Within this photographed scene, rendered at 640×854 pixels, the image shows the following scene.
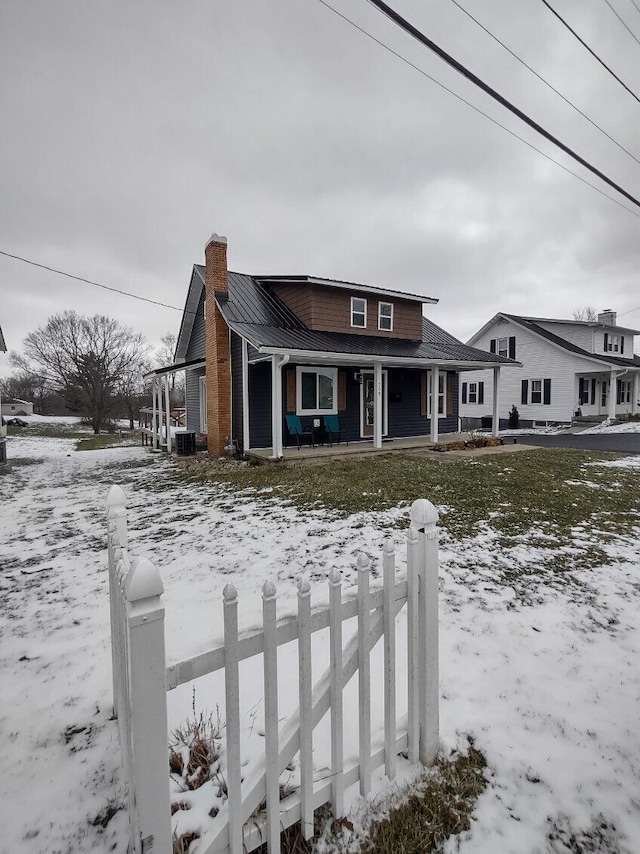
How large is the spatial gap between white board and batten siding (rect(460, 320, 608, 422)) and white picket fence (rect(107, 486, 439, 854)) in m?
21.2

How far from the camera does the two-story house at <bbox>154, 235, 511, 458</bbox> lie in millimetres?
11250

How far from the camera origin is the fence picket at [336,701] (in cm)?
148

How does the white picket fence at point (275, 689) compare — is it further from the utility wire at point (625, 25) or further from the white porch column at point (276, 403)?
the white porch column at point (276, 403)

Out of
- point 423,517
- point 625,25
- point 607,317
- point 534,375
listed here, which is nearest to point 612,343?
point 607,317

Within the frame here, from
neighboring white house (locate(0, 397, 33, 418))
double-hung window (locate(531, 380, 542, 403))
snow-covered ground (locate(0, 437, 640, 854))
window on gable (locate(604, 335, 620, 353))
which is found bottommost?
snow-covered ground (locate(0, 437, 640, 854))

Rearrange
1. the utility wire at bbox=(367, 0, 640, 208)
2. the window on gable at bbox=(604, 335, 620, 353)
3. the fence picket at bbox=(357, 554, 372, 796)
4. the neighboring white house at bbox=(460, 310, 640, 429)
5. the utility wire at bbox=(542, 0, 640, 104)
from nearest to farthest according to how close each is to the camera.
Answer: the fence picket at bbox=(357, 554, 372, 796), the utility wire at bbox=(367, 0, 640, 208), the utility wire at bbox=(542, 0, 640, 104), the neighboring white house at bbox=(460, 310, 640, 429), the window on gable at bbox=(604, 335, 620, 353)

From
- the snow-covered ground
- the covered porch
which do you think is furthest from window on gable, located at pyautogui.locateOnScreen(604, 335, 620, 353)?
the snow-covered ground

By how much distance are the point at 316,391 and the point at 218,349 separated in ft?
10.4

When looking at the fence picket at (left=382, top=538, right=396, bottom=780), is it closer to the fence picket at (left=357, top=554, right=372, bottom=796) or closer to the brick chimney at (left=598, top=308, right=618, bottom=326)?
the fence picket at (left=357, top=554, right=372, bottom=796)

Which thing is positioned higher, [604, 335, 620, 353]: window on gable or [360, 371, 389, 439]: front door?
[604, 335, 620, 353]: window on gable

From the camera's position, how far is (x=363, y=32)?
438cm

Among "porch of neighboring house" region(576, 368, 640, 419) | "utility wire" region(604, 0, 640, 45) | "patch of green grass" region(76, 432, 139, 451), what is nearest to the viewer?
"utility wire" region(604, 0, 640, 45)

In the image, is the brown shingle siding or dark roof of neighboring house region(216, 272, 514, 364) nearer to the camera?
dark roof of neighboring house region(216, 272, 514, 364)

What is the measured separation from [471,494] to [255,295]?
31.8ft
